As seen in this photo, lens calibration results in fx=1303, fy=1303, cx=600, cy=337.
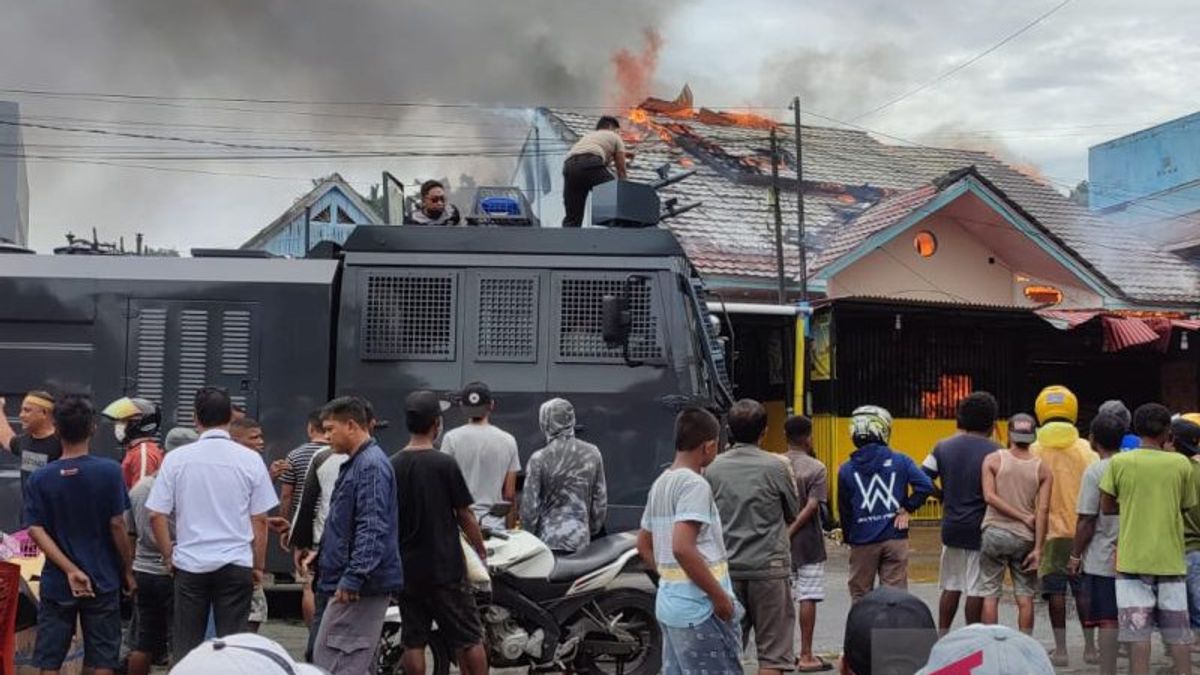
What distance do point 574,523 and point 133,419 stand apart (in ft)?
8.74

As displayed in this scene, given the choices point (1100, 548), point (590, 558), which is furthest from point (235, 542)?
point (1100, 548)

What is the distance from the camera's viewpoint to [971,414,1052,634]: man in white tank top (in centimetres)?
793

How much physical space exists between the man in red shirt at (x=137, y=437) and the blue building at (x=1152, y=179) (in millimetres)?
19362

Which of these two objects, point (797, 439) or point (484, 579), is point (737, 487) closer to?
point (484, 579)

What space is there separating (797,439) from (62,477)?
446 cm

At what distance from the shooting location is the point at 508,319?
957cm

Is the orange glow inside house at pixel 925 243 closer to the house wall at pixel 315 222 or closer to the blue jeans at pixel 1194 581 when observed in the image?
the blue jeans at pixel 1194 581

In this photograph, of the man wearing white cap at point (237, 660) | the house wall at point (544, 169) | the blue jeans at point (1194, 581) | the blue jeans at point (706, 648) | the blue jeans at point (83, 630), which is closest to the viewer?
Answer: the man wearing white cap at point (237, 660)

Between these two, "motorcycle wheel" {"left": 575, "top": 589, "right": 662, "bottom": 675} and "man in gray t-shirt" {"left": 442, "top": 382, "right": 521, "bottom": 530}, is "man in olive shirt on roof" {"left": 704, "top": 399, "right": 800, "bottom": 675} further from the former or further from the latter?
"man in gray t-shirt" {"left": 442, "top": 382, "right": 521, "bottom": 530}

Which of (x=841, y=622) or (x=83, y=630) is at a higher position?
(x=83, y=630)

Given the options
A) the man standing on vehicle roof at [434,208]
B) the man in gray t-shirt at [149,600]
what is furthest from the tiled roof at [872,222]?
the man in gray t-shirt at [149,600]

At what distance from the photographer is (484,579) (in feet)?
22.4

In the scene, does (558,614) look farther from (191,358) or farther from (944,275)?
(944,275)

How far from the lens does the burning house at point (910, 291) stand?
1656cm
